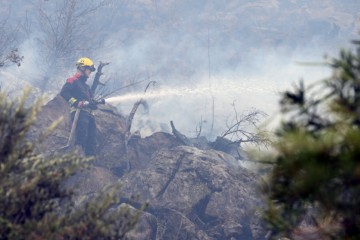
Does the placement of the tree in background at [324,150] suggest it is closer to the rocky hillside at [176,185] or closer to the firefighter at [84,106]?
the rocky hillside at [176,185]

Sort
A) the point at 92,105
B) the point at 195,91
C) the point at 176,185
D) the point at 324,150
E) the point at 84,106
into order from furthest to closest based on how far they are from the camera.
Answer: the point at 195,91, the point at 92,105, the point at 84,106, the point at 176,185, the point at 324,150

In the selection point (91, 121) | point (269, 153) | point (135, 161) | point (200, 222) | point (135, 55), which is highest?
point (135, 55)

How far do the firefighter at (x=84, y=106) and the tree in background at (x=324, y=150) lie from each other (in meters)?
11.2

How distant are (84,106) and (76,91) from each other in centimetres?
72

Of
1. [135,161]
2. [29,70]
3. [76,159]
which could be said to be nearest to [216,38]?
[29,70]

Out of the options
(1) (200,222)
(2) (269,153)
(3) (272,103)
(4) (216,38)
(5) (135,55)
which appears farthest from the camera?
(4) (216,38)

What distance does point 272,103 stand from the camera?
1134 inches

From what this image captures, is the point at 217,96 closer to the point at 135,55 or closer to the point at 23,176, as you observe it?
the point at 135,55

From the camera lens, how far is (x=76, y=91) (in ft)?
44.1

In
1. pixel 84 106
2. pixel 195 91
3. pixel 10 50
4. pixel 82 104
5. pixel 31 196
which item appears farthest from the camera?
pixel 195 91

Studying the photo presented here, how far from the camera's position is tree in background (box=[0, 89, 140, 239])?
139 inches

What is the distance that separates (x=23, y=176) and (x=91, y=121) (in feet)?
32.5

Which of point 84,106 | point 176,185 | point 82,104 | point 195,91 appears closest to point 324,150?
point 176,185

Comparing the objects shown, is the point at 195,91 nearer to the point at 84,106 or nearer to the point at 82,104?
the point at 84,106
